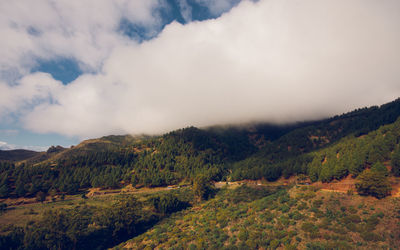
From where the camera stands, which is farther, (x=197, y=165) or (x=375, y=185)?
(x=197, y=165)

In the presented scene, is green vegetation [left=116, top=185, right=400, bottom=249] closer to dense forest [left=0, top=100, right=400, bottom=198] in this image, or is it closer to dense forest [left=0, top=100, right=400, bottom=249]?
dense forest [left=0, top=100, right=400, bottom=249]

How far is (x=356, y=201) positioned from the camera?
4331 cm

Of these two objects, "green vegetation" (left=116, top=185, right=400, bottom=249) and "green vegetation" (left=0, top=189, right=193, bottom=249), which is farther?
→ "green vegetation" (left=0, top=189, right=193, bottom=249)

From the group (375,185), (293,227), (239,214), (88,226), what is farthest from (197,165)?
(375,185)

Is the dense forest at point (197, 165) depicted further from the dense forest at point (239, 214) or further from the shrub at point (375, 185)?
the shrub at point (375, 185)

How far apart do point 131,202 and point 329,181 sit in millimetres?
88136

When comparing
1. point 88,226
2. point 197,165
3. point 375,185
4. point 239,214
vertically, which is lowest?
point 239,214

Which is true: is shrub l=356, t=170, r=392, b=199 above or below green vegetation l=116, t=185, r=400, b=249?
above

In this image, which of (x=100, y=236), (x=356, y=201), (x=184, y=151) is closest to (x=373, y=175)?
(x=356, y=201)

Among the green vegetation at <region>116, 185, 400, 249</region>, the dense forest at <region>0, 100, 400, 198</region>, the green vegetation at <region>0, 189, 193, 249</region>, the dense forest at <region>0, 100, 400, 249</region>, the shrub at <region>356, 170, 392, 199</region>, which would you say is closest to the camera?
the green vegetation at <region>116, 185, 400, 249</region>

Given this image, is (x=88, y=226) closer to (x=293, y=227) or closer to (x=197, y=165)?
(x=293, y=227)

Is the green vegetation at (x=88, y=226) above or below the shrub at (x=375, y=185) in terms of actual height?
below

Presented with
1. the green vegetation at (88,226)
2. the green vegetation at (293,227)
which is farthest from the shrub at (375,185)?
the green vegetation at (88,226)

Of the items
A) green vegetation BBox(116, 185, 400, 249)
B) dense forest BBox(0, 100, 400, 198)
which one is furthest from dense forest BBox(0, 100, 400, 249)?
dense forest BBox(0, 100, 400, 198)
